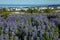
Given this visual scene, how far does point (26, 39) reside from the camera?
2.24 metres

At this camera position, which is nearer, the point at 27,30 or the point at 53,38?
the point at 53,38

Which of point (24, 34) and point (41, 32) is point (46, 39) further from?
point (24, 34)

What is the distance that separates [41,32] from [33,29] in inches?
7.8

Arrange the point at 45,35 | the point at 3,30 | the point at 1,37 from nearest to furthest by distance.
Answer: the point at 1,37 → the point at 45,35 → the point at 3,30

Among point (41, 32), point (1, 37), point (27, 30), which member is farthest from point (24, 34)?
point (1, 37)

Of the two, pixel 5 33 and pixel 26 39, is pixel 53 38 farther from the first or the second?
pixel 5 33

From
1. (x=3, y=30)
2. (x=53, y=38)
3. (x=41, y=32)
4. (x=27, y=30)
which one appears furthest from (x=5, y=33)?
(x=53, y=38)

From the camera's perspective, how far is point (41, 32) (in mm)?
2385

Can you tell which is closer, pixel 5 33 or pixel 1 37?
pixel 1 37

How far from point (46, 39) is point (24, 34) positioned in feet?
1.02

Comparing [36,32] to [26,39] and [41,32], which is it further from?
[26,39]

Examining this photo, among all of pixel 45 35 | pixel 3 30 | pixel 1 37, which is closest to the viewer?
pixel 1 37

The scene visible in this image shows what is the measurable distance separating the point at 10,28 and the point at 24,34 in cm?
25

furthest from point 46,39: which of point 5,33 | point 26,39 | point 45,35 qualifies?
point 5,33
